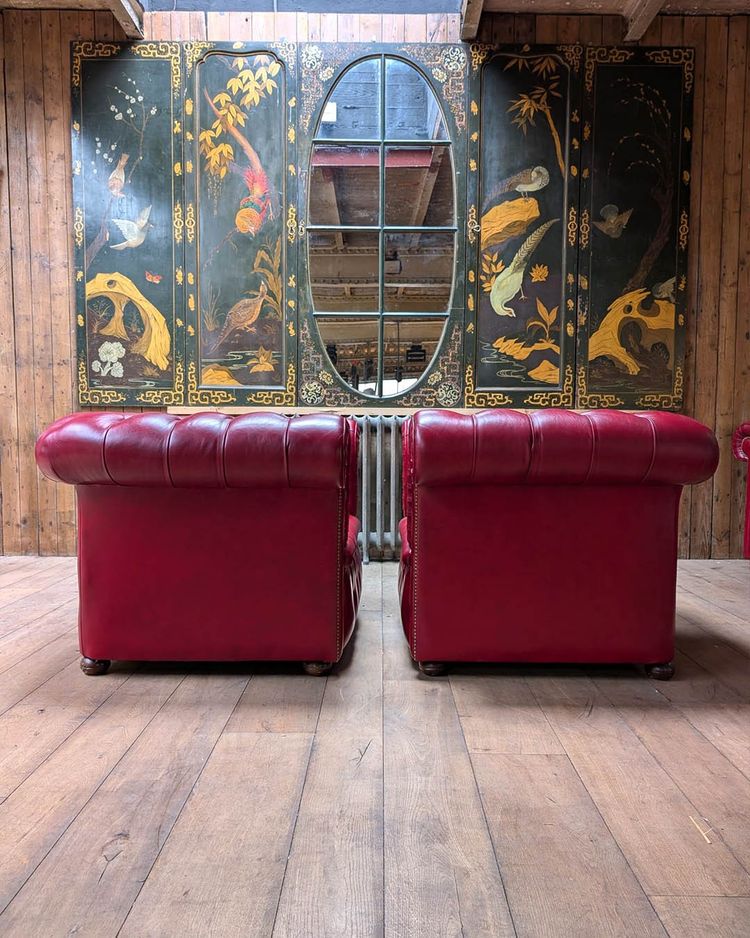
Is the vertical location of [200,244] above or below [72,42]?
below

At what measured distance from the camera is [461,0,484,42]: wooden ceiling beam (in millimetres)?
4020

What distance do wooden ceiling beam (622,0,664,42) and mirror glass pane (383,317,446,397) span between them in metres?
1.99

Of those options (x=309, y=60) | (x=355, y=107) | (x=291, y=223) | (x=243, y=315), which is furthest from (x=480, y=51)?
(x=243, y=315)

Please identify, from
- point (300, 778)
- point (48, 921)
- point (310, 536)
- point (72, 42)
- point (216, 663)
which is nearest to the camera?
point (48, 921)

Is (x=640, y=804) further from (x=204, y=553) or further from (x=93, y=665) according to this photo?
(x=93, y=665)

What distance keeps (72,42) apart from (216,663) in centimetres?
399

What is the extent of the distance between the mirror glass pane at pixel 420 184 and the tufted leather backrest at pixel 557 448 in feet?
8.77

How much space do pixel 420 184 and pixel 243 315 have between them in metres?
1.34

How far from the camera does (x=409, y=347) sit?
14.4ft

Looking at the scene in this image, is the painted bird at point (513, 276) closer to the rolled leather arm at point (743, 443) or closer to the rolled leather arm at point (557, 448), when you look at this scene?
the rolled leather arm at point (743, 443)

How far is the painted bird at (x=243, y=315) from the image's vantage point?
14.3ft

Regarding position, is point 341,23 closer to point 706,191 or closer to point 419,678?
point 706,191

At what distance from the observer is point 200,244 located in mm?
4352

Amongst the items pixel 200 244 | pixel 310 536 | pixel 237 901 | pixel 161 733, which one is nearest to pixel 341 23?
pixel 200 244
